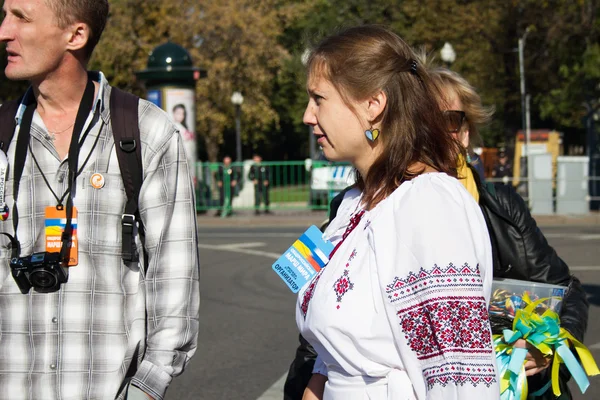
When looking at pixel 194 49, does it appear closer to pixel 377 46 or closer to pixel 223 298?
pixel 223 298

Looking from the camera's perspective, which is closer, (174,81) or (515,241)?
(515,241)

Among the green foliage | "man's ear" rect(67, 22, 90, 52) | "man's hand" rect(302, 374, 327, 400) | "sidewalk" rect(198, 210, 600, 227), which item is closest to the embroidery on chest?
"man's hand" rect(302, 374, 327, 400)

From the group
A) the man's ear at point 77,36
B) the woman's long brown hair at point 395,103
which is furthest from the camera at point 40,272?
the woman's long brown hair at point 395,103

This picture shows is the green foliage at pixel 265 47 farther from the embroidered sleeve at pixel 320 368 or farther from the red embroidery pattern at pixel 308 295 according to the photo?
the red embroidery pattern at pixel 308 295

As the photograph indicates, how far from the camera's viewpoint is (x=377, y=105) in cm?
223

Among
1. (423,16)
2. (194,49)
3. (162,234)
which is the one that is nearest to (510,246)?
(162,234)

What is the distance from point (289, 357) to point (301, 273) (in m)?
4.80

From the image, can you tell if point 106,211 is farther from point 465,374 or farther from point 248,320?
point 248,320

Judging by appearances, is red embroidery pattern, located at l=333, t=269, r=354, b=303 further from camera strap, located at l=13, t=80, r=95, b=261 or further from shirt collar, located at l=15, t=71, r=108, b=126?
shirt collar, located at l=15, t=71, r=108, b=126

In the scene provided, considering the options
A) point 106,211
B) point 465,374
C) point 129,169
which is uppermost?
point 129,169

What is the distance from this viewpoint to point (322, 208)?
76.0 ft

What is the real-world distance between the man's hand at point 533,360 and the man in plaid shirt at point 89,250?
1.01m

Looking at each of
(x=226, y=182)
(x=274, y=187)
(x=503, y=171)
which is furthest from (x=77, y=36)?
(x=274, y=187)

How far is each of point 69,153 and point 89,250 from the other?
0.28 m
